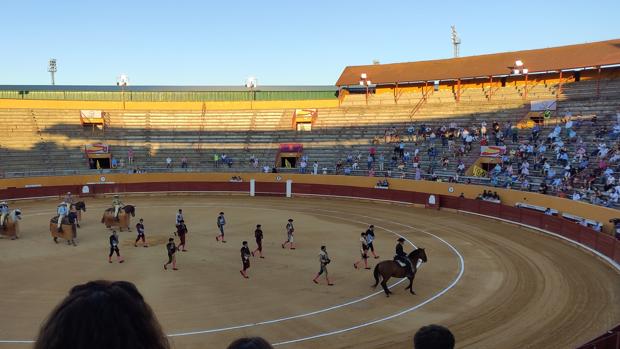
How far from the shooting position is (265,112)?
174 feet

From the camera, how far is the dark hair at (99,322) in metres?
1.71

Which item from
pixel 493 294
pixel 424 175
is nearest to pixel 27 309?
pixel 493 294

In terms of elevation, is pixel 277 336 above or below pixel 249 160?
below

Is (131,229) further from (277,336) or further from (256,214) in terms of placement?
(277,336)

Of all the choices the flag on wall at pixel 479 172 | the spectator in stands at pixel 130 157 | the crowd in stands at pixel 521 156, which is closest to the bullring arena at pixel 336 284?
the crowd in stands at pixel 521 156

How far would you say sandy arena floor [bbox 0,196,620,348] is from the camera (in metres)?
13.2

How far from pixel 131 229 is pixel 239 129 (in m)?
25.7

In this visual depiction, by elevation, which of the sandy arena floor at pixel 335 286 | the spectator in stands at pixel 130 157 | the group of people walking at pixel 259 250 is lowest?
the sandy arena floor at pixel 335 286

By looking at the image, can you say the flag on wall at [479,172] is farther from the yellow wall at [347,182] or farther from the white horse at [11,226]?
the white horse at [11,226]

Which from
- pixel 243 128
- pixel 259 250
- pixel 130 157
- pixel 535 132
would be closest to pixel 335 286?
pixel 259 250

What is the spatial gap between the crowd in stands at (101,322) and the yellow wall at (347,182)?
27133 mm

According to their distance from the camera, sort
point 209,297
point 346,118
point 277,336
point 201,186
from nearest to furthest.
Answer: point 277,336
point 209,297
point 201,186
point 346,118

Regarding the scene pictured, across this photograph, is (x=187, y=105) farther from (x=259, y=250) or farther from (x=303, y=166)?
(x=259, y=250)

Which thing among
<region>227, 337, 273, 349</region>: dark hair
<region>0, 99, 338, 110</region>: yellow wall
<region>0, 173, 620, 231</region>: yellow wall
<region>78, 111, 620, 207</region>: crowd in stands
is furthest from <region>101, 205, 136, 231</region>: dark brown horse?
<region>0, 99, 338, 110</region>: yellow wall
